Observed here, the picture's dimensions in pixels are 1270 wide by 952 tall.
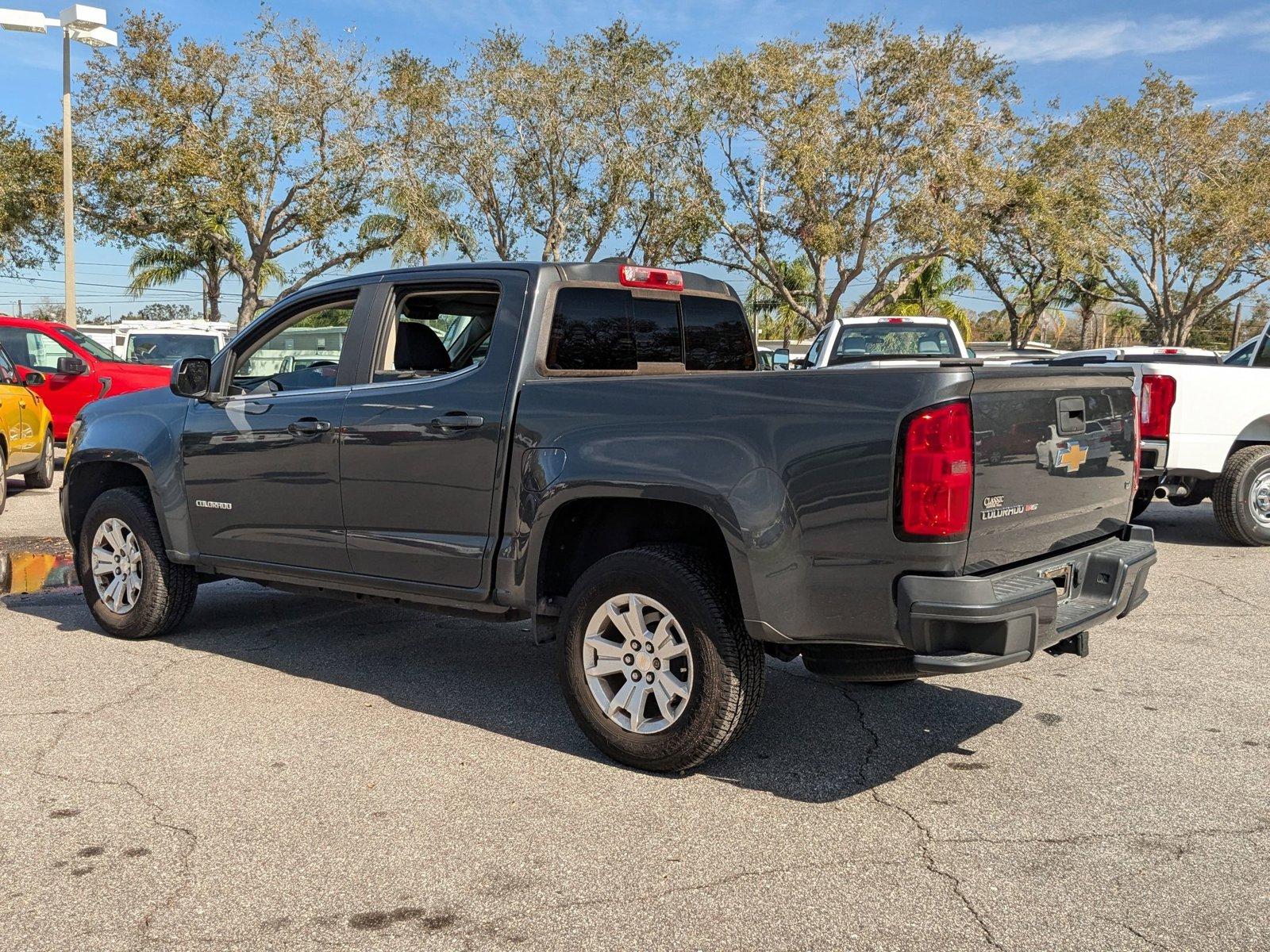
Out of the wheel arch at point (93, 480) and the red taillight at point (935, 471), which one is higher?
the red taillight at point (935, 471)

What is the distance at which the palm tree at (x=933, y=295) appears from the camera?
135 feet

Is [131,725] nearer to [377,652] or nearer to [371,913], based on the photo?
[377,652]

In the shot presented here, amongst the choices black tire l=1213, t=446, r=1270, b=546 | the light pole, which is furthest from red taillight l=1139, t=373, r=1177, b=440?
the light pole

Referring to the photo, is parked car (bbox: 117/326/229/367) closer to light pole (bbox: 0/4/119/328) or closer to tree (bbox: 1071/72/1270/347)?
light pole (bbox: 0/4/119/328)

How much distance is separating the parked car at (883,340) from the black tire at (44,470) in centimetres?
822

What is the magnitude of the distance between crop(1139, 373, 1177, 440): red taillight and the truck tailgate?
156 inches

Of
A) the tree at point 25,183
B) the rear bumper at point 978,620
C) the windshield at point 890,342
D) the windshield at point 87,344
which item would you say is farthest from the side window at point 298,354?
the tree at point 25,183

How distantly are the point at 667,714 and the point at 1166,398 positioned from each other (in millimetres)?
5777

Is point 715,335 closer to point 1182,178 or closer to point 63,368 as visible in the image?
point 63,368

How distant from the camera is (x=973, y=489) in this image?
374 cm

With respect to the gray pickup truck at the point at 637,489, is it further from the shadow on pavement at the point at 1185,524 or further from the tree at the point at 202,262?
the tree at the point at 202,262

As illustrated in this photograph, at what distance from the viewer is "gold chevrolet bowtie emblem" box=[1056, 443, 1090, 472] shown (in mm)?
4230

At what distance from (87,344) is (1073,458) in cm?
1493

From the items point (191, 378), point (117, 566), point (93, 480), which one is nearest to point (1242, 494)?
point (191, 378)
